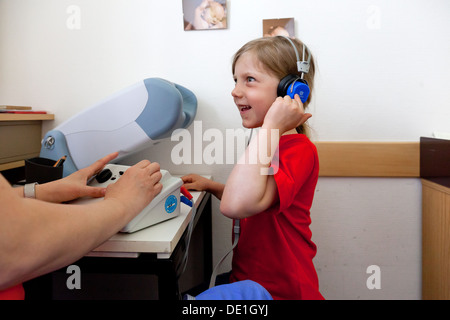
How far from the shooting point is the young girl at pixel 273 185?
2.10 feet

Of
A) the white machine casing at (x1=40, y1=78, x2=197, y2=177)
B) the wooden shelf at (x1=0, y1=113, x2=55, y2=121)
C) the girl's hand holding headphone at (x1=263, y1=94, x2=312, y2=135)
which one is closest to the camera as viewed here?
the girl's hand holding headphone at (x1=263, y1=94, x2=312, y2=135)

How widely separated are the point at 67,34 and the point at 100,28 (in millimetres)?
150

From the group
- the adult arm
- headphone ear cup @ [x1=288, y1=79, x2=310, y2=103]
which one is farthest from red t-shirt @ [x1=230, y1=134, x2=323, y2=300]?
the adult arm

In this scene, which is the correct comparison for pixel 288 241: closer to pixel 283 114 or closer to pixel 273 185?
pixel 273 185

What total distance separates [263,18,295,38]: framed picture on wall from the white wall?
0.03 m

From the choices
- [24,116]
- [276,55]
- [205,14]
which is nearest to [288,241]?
[276,55]

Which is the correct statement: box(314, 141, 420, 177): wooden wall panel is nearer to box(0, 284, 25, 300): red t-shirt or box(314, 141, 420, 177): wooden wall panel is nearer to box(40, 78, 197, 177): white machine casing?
box(40, 78, 197, 177): white machine casing

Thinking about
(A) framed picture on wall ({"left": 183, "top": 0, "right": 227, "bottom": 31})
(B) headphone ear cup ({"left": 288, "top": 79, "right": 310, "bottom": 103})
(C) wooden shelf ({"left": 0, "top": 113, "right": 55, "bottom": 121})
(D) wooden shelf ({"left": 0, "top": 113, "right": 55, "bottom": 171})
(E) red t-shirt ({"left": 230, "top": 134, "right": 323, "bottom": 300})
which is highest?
(A) framed picture on wall ({"left": 183, "top": 0, "right": 227, "bottom": 31})


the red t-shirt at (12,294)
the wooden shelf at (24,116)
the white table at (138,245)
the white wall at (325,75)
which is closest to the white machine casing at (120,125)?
the wooden shelf at (24,116)

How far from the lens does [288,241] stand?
0.75 meters

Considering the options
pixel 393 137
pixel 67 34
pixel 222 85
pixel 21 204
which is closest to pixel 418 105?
pixel 393 137

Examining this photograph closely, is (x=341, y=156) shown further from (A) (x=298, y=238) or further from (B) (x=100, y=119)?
(B) (x=100, y=119)

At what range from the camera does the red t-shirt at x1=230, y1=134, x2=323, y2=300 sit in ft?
2.30

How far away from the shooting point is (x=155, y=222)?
2.08ft
